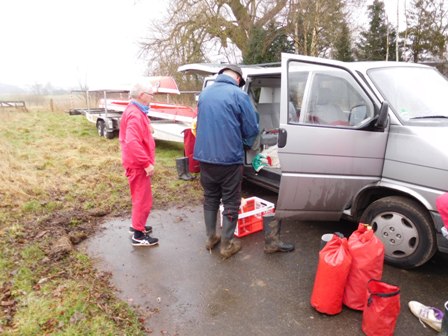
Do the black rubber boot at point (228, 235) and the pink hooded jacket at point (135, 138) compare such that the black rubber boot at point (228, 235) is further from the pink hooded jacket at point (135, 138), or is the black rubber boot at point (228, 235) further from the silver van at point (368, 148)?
the pink hooded jacket at point (135, 138)

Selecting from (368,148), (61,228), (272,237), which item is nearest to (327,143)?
(368,148)

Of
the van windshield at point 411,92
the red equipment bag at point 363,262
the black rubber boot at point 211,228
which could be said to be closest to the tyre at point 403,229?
the red equipment bag at point 363,262

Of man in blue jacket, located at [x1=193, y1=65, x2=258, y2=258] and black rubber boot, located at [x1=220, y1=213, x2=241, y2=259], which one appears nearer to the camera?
man in blue jacket, located at [x1=193, y1=65, x2=258, y2=258]

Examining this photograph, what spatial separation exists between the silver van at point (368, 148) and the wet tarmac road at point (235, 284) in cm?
48

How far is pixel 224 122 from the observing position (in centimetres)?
327

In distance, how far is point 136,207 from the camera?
12.7 feet

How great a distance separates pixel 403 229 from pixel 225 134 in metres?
1.98

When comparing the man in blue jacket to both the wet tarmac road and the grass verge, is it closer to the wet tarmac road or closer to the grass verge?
the wet tarmac road

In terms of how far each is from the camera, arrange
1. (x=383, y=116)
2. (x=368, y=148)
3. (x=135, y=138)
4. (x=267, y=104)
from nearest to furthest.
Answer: (x=383, y=116)
(x=368, y=148)
(x=135, y=138)
(x=267, y=104)

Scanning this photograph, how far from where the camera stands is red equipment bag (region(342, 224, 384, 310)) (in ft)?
8.55

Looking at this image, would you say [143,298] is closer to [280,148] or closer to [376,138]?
A: [280,148]

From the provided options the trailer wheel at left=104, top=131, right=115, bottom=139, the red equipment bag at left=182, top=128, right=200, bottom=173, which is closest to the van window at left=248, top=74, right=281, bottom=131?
the red equipment bag at left=182, top=128, right=200, bottom=173

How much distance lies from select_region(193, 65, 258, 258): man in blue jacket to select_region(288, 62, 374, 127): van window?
546mm

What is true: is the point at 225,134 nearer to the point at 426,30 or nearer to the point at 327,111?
the point at 327,111
